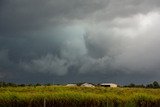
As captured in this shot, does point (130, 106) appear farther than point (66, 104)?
Yes

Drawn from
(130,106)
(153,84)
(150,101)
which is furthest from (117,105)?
(153,84)

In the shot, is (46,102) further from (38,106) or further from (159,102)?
(159,102)

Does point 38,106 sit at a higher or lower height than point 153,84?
lower

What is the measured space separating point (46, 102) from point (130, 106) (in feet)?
22.1

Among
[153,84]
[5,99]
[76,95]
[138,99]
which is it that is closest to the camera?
[5,99]

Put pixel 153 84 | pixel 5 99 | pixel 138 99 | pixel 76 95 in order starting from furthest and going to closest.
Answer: pixel 153 84 < pixel 138 99 < pixel 76 95 < pixel 5 99

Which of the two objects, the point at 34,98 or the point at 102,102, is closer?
the point at 34,98

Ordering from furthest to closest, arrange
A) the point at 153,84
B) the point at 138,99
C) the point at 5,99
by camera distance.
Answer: the point at 153,84 < the point at 138,99 < the point at 5,99

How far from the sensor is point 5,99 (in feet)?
88.7

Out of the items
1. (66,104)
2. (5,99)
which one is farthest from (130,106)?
(5,99)

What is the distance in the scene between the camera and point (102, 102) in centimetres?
2984

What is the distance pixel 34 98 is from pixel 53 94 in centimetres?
151

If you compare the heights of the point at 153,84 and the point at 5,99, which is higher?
the point at 153,84

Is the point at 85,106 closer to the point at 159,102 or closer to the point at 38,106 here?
the point at 38,106
